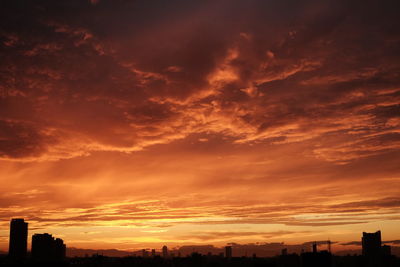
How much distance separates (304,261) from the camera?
164 m

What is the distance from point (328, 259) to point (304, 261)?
9001mm

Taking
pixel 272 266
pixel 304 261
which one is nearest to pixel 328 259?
pixel 304 261

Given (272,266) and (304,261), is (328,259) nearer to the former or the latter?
(304,261)

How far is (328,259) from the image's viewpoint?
163 meters

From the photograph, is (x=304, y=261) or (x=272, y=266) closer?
(x=304, y=261)

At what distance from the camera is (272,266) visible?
577 ft

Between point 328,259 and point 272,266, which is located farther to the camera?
point 272,266

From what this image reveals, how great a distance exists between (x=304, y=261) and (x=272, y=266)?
16677 mm

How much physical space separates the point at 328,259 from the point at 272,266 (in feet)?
78.0
